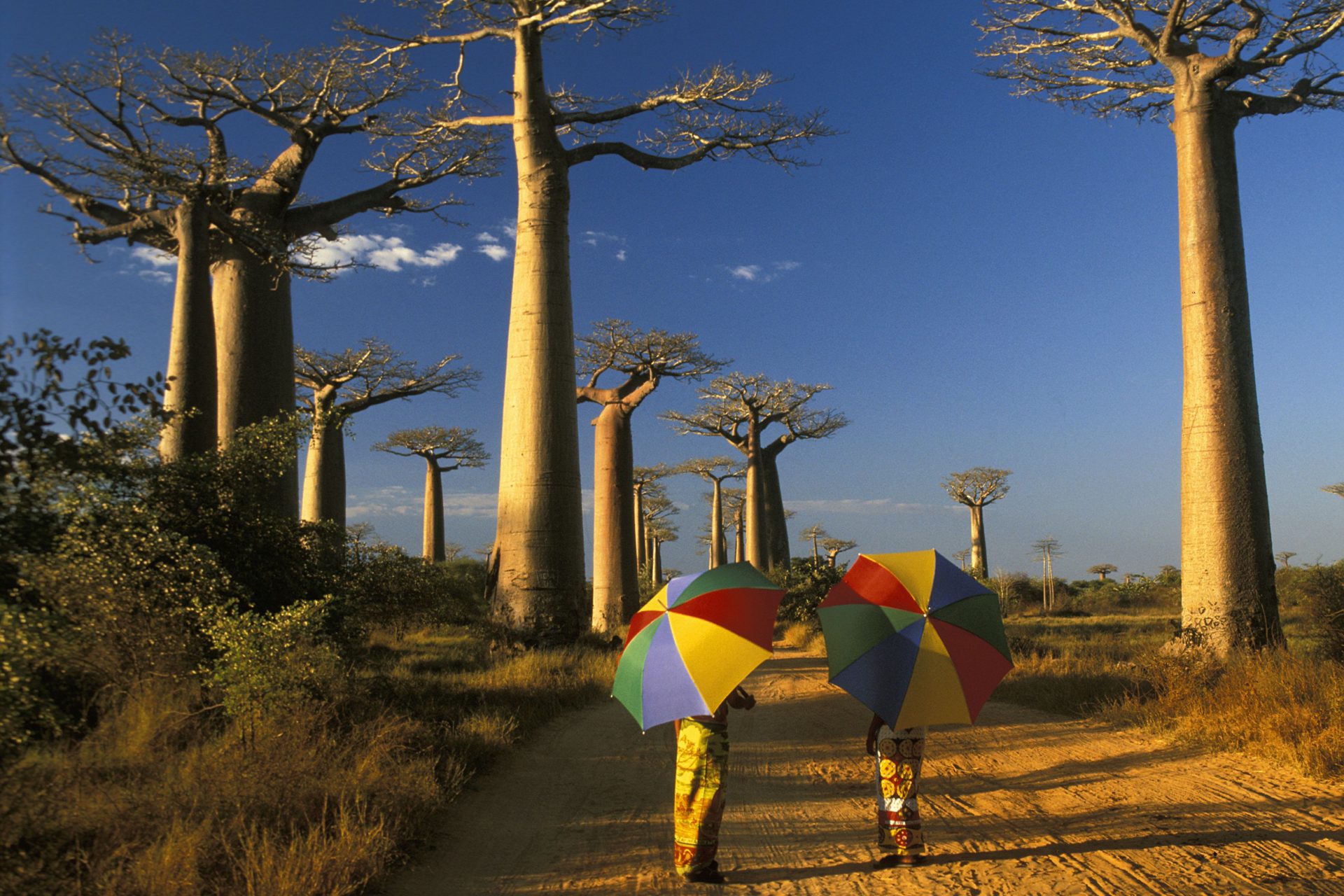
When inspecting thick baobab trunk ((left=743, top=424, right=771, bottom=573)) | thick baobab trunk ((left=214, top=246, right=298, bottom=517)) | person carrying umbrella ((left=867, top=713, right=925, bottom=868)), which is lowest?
person carrying umbrella ((left=867, top=713, right=925, bottom=868))

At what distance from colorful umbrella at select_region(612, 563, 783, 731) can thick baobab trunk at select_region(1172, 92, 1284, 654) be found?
6.63m

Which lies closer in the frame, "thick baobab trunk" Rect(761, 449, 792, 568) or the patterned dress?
the patterned dress

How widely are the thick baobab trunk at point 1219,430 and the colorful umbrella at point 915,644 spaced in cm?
587

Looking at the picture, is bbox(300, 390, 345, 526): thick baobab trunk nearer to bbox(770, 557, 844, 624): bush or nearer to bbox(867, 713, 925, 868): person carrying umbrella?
bbox(770, 557, 844, 624): bush

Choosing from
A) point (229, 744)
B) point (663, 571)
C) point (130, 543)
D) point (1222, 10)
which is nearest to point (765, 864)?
point (229, 744)

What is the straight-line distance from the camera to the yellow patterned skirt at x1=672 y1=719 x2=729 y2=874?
11.9 feet

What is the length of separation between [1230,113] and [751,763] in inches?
336

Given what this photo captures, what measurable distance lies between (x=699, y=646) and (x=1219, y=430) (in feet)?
23.9

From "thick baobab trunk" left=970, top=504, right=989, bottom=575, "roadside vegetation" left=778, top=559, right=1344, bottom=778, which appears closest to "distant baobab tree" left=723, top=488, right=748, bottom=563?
"thick baobab trunk" left=970, top=504, right=989, bottom=575

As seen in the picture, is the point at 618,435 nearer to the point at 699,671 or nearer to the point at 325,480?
the point at 325,480

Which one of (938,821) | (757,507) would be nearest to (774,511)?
(757,507)

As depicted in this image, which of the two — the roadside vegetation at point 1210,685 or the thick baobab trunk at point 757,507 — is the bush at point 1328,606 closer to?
the roadside vegetation at point 1210,685

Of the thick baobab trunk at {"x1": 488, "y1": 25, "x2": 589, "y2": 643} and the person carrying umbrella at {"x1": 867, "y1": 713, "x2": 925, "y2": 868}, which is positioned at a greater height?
the thick baobab trunk at {"x1": 488, "y1": 25, "x2": 589, "y2": 643}

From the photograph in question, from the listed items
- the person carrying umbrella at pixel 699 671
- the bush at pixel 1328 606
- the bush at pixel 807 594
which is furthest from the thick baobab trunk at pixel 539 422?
the bush at pixel 1328 606
